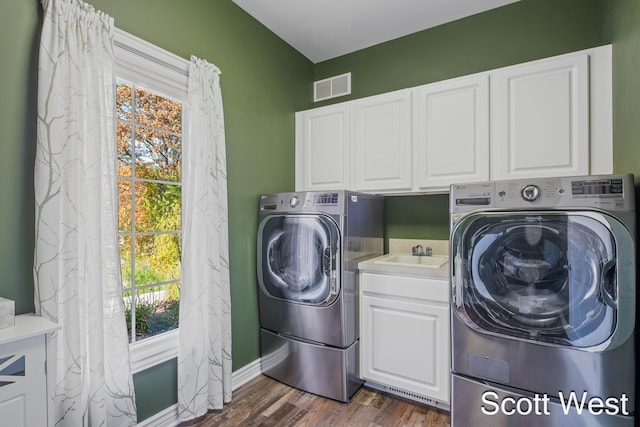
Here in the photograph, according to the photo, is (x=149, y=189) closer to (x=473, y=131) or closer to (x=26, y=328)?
(x=26, y=328)

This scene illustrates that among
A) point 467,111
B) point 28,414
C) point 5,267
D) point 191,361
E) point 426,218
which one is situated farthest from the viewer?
point 426,218

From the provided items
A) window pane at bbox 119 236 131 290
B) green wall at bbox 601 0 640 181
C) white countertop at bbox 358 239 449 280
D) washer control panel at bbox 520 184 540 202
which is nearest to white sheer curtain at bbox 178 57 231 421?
window pane at bbox 119 236 131 290

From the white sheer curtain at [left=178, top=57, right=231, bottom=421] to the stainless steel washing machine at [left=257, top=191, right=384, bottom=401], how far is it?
403 mm

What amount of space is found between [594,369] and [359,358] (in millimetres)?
1319

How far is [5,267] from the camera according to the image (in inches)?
49.8

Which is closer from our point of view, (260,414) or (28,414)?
(28,414)

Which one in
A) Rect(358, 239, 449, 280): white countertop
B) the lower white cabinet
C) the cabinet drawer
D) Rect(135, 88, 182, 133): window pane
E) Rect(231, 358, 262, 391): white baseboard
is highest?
Rect(135, 88, 182, 133): window pane

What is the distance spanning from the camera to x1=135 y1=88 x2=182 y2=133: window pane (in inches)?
74.5

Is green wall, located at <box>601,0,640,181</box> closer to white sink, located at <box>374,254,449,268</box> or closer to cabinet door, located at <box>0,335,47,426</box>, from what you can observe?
white sink, located at <box>374,254,449,268</box>

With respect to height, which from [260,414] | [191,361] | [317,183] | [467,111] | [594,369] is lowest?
[260,414]

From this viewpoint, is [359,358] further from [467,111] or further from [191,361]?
[467,111]

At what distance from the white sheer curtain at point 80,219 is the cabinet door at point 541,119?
2.25 meters

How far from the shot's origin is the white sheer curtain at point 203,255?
74.7 inches

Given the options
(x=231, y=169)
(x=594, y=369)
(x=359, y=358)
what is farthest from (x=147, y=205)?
(x=594, y=369)
